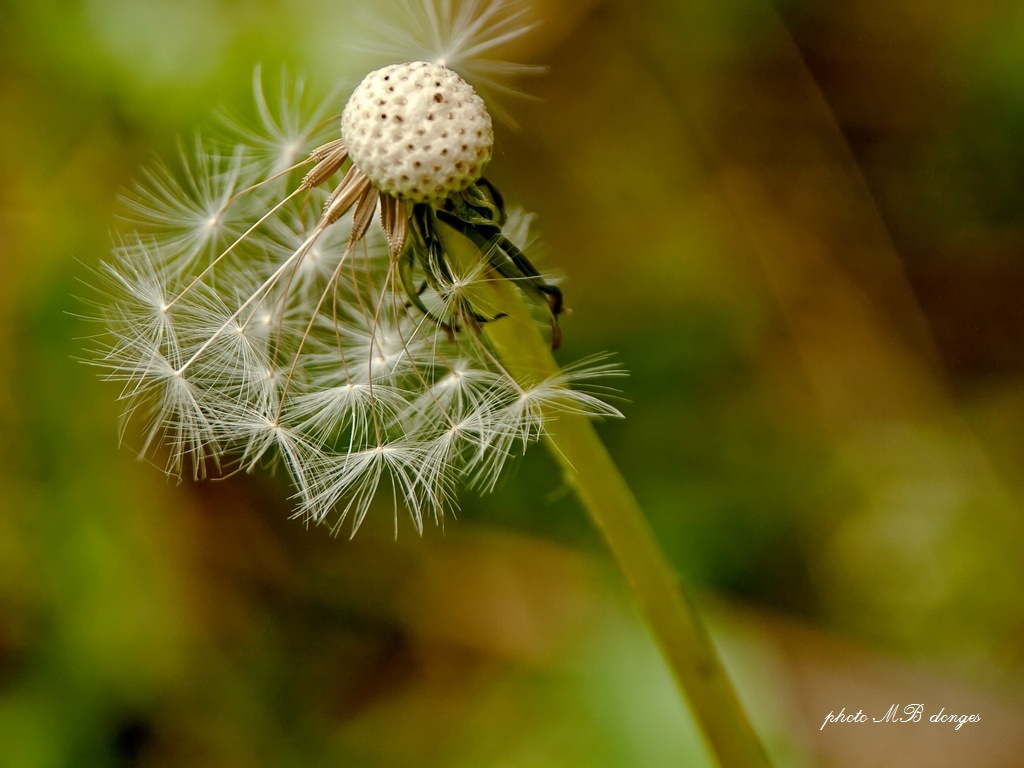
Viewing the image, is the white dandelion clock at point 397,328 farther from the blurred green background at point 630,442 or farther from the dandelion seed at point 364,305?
the blurred green background at point 630,442

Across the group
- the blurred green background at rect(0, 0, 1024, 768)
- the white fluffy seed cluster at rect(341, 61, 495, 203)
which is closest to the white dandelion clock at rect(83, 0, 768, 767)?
the white fluffy seed cluster at rect(341, 61, 495, 203)

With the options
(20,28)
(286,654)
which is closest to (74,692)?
(286,654)

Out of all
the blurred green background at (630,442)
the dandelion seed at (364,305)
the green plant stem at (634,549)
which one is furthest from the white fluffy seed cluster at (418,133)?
the blurred green background at (630,442)

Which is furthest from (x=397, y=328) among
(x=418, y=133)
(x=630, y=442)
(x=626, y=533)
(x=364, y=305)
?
(x=630, y=442)

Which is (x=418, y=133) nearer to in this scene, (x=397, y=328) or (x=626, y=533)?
(x=397, y=328)

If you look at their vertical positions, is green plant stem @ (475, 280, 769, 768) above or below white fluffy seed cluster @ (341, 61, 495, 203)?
below

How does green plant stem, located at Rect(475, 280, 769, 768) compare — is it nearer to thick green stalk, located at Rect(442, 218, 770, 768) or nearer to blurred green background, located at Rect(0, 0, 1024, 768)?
thick green stalk, located at Rect(442, 218, 770, 768)
